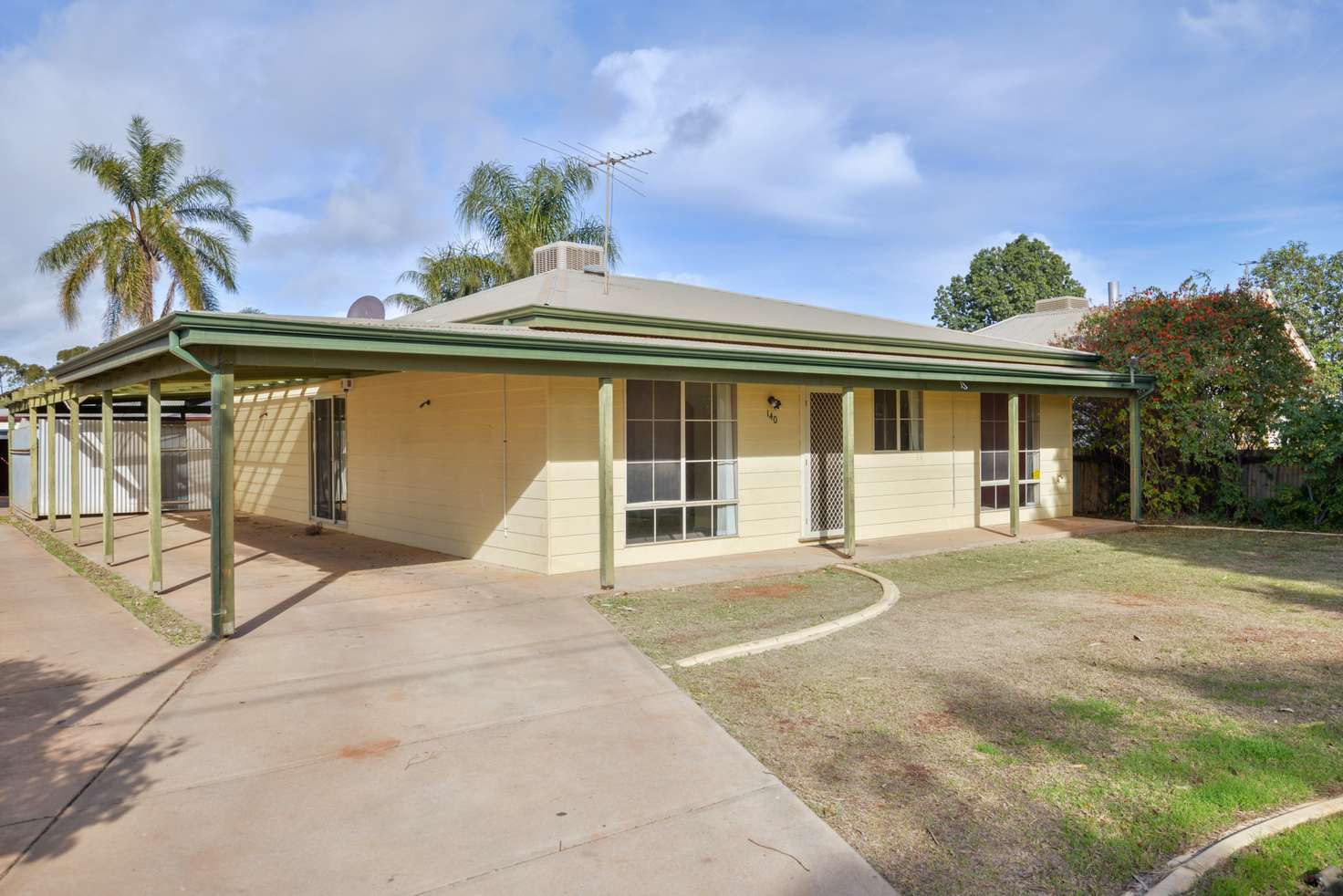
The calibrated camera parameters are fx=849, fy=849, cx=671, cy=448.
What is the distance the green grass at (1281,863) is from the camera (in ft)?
9.66

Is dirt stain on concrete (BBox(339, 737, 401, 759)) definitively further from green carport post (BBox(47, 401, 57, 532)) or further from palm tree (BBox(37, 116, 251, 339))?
palm tree (BBox(37, 116, 251, 339))

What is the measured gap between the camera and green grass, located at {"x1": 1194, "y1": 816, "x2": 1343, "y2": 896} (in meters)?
2.94

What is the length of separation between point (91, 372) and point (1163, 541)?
1403cm

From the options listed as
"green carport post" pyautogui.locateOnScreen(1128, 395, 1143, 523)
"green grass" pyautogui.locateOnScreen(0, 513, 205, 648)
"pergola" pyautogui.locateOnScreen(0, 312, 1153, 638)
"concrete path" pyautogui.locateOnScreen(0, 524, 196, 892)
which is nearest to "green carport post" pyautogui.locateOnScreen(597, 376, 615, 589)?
"pergola" pyautogui.locateOnScreen(0, 312, 1153, 638)

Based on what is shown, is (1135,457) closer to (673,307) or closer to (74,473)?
(673,307)

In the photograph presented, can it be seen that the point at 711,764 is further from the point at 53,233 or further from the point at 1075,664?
the point at 53,233

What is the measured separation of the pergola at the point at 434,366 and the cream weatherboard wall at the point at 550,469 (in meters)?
0.67

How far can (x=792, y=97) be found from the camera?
57.3 ft

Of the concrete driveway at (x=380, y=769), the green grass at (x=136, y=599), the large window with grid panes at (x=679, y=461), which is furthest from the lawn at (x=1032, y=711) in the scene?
the green grass at (x=136, y=599)

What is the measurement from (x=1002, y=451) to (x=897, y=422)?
254 centimetres

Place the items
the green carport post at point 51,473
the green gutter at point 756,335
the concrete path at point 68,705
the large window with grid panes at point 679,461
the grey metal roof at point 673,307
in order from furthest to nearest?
1. the green carport post at point 51,473
2. the grey metal roof at point 673,307
3. the green gutter at point 756,335
4. the large window with grid panes at point 679,461
5. the concrete path at point 68,705

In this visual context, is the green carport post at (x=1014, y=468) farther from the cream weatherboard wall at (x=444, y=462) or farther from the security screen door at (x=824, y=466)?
the cream weatherboard wall at (x=444, y=462)

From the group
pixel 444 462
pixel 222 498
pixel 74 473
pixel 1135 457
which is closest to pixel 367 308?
pixel 444 462

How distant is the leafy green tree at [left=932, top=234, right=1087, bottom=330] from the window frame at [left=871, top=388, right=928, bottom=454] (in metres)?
35.3
